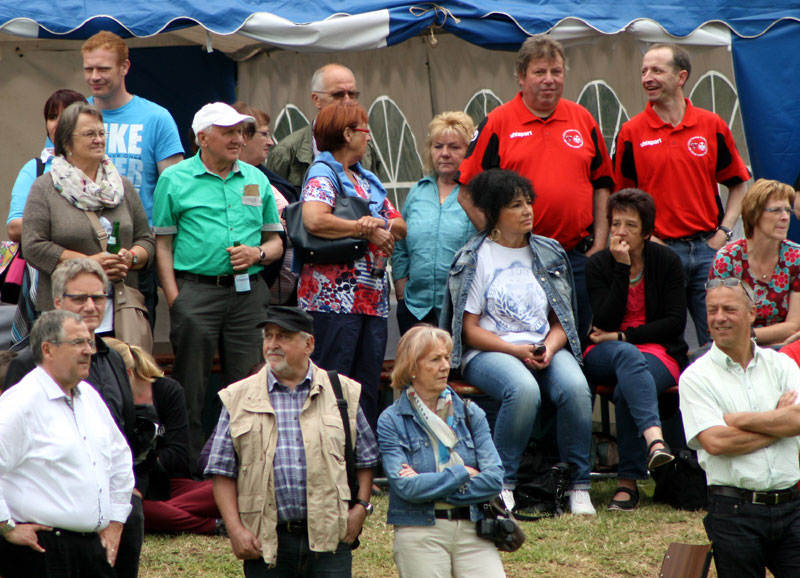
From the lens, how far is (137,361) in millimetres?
5340

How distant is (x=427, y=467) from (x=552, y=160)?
2.76 m

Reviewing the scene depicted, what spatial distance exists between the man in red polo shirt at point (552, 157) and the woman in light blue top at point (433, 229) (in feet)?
0.36

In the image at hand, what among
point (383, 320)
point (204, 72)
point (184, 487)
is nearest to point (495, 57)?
point (204, 72)

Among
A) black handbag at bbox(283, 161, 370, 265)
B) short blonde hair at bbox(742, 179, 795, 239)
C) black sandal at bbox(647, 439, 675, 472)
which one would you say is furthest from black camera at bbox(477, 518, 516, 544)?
short blonde hair at bbox(742, 179, 795, 239)

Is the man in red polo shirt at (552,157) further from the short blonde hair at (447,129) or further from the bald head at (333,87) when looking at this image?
the bald head at (333,87)

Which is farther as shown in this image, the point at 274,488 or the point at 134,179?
the point at 134,179

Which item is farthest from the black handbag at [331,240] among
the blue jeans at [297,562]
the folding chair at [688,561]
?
the folding chair at [688,561]

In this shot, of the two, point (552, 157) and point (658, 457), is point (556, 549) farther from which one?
point (552, 157)

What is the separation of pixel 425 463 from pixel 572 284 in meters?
2.26

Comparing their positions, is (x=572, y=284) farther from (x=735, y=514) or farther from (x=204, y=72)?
(x=204, y=72)

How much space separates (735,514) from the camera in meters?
4.59

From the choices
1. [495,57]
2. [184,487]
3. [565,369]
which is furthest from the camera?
[495,57]

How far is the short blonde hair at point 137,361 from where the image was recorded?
209 inches

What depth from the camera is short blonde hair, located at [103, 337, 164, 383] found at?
5.30 m
